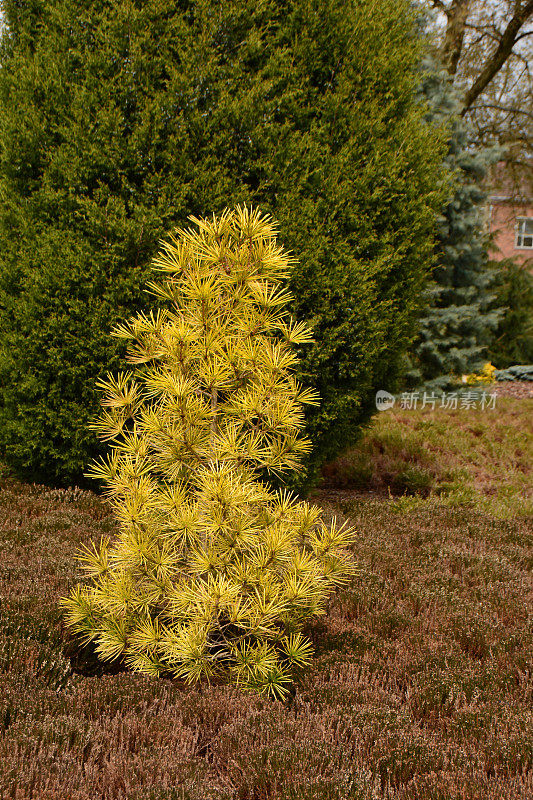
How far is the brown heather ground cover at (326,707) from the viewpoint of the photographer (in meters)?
2.18

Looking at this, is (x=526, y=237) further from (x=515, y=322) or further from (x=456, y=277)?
(x=456, y=277)

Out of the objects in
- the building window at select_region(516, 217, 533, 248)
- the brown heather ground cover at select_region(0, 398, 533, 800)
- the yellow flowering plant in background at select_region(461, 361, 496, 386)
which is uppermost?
the building window at select_region(516, 217, 533, 248)

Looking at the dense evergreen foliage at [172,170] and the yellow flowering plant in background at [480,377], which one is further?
the yellow flowering plant in background at [480,377]

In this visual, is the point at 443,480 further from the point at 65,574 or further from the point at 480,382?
the point at 480,382

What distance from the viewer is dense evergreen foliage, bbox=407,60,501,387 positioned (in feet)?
44.7

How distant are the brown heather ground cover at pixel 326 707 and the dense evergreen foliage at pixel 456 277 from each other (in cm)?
984

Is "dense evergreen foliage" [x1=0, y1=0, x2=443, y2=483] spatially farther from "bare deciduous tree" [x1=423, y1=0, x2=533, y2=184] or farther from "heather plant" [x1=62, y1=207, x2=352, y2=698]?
"bare deciduous tree" [x1=423, y1=0, x2=533, y2=184]

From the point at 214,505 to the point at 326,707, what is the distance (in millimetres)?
934

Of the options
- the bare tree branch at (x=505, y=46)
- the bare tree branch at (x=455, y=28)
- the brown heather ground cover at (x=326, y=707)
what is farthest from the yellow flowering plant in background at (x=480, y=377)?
the brown heather ground cover at (x=326, y=707)

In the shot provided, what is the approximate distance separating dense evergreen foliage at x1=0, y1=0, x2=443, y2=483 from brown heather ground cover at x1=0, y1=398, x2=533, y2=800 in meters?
1.53
